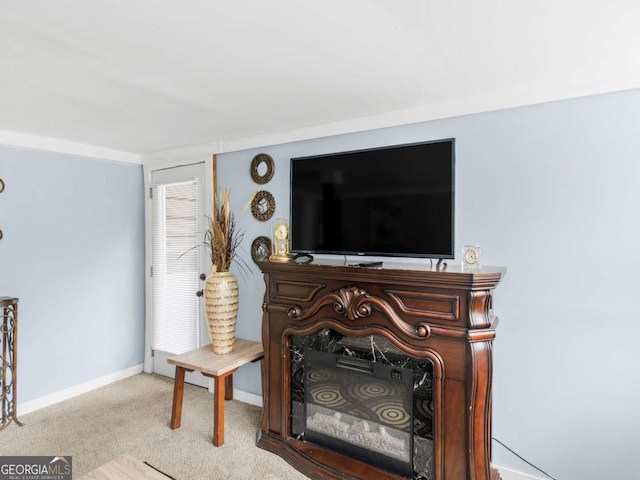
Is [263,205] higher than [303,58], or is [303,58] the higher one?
[303,58]

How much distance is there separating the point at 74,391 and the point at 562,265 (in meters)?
3.96

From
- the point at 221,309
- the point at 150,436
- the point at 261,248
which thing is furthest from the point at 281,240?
the point at 150,436

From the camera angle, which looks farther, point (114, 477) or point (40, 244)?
point (40, 244)

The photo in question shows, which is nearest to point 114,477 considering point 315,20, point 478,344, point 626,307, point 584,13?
point 478,344

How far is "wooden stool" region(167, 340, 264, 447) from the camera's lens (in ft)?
8.54

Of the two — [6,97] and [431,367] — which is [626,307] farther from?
[6,97]

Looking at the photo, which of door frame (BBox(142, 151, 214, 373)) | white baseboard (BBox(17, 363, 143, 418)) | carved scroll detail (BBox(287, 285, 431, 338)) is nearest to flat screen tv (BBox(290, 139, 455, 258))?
carved scroll detail (BBox(287, 285, 431, 338))

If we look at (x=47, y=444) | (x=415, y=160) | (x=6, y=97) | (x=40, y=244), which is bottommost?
(x=47, y=444)

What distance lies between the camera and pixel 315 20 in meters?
A: 1.46

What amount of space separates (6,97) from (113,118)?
589mm

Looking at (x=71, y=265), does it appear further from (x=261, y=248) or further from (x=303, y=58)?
(x=303, y=58)

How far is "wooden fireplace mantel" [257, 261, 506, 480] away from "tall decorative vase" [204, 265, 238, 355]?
1.56ft

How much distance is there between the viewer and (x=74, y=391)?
3.47 meters

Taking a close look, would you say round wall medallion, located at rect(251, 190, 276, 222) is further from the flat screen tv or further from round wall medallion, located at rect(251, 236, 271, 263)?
the flat screen tv
